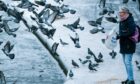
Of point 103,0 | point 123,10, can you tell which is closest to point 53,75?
point 123,10

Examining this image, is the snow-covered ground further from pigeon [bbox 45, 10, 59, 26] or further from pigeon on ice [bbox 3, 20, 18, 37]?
pigeon [bbox 45, 10, 59, 26]

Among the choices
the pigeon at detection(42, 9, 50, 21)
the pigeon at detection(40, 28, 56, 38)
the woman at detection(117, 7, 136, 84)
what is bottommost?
the pigeon at detection(42, 9, 50, 21)

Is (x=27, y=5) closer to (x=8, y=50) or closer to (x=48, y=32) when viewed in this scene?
(x=48, y=32)

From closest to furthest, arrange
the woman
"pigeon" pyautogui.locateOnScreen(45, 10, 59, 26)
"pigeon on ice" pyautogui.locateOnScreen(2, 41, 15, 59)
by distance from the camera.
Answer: the woman < "pigeon on ice" pyautogui.locateOnScreen(2, 41, 15, 59) < "pigeon" pyautogui.locateOnScreen(45, 10, 59, 26)

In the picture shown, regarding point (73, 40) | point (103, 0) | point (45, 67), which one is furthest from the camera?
point (103, 0)

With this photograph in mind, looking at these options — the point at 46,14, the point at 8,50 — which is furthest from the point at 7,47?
the point at 46,14

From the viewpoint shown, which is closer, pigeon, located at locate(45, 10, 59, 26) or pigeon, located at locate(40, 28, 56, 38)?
pigeon, located at locate(40, 28, 56, 38)

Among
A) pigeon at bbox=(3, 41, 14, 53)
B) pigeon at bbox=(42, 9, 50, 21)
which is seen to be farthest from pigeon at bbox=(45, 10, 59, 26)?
pigeon at bbox=(3, 41, 14, 53)

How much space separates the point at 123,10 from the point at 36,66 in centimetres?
293

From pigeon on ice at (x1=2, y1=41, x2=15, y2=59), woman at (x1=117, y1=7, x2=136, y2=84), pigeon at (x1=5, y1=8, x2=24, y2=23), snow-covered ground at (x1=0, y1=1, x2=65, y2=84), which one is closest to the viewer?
woman at (x1=117, y1=7, x2=136, y2=84)

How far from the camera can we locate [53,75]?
11164 mm

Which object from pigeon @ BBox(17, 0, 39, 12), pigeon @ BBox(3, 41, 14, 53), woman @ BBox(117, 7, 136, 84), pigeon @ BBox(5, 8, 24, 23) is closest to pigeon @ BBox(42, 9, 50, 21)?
pigeon @ BBox(5, 8, 24, 23)

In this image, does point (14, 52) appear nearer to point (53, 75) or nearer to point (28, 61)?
point (28, 61)

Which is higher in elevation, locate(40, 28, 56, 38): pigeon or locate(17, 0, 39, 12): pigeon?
locate(40, 28, 56, 38): pigeon
